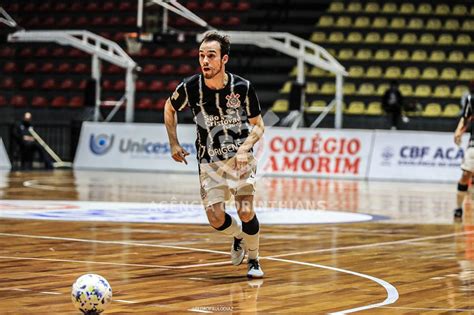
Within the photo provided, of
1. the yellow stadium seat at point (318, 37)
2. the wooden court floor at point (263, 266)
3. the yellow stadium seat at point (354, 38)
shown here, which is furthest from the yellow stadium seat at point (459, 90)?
the wooden court floor at point (263, 266)

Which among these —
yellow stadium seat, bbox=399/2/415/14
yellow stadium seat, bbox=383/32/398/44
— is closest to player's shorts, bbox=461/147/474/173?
yellow stadium seat, bbox=383/32/398/44

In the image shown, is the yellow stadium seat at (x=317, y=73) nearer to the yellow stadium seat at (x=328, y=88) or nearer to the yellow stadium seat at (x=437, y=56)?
the yellow stadium seat at (x=328, y=88)

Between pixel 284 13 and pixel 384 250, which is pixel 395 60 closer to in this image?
pixel 284 13

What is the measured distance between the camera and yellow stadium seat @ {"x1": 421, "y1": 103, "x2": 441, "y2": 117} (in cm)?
3256

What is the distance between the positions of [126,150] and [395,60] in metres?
10.2

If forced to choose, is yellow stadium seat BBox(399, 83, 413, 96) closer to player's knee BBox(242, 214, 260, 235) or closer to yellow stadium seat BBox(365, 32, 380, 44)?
yellow stadium seat BBox(365, 32, 380, 44)

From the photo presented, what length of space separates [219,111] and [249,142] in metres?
0.43

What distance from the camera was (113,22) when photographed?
128 feet

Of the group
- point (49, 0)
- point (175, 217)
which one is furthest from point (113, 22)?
point (175, 217)

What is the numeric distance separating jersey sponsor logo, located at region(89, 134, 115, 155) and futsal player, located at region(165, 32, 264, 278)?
21.1 m

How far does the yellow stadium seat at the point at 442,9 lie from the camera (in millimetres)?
36188

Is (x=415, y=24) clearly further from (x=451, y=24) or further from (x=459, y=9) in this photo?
(x=459, y=9)

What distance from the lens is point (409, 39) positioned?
117ft

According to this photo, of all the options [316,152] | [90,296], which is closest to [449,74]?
[316,152]
